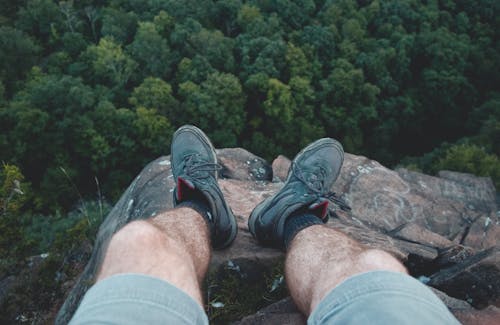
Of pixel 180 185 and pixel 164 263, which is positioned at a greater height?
pixel 164 263

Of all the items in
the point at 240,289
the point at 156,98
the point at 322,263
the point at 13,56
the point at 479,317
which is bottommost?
the point at 156,98

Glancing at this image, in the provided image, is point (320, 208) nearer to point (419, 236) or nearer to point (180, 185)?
point (180, 185)

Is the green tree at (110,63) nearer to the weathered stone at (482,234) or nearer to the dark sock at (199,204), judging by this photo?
the weathered stone at (482,234)

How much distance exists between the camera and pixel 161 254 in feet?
5.59

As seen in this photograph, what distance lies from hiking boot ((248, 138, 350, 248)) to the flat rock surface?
150 millimetres

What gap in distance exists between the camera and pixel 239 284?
2605 millimetres

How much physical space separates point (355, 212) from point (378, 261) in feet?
8.71

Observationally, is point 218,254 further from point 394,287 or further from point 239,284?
point 394,287

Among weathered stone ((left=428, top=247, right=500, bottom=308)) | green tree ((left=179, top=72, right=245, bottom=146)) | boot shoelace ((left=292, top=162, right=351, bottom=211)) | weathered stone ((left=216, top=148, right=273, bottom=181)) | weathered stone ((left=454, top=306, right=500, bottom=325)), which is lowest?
green tree ((left=179, top=72, right=245, bottom=146))

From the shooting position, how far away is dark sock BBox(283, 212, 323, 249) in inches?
97.5

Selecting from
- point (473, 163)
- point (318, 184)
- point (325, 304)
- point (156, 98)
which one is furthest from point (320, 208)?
point (156, 98)

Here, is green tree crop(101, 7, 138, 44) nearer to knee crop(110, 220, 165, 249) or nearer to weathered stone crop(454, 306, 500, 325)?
knee crop(110, 220, 165, 249)

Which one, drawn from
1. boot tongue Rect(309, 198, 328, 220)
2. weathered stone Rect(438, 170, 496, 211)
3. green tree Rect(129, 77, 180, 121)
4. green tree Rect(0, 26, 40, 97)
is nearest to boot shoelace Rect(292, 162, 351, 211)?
boot tongue Rect(309, 198, 328, 220)

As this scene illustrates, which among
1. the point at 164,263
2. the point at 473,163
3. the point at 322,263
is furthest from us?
the point at 473,163
